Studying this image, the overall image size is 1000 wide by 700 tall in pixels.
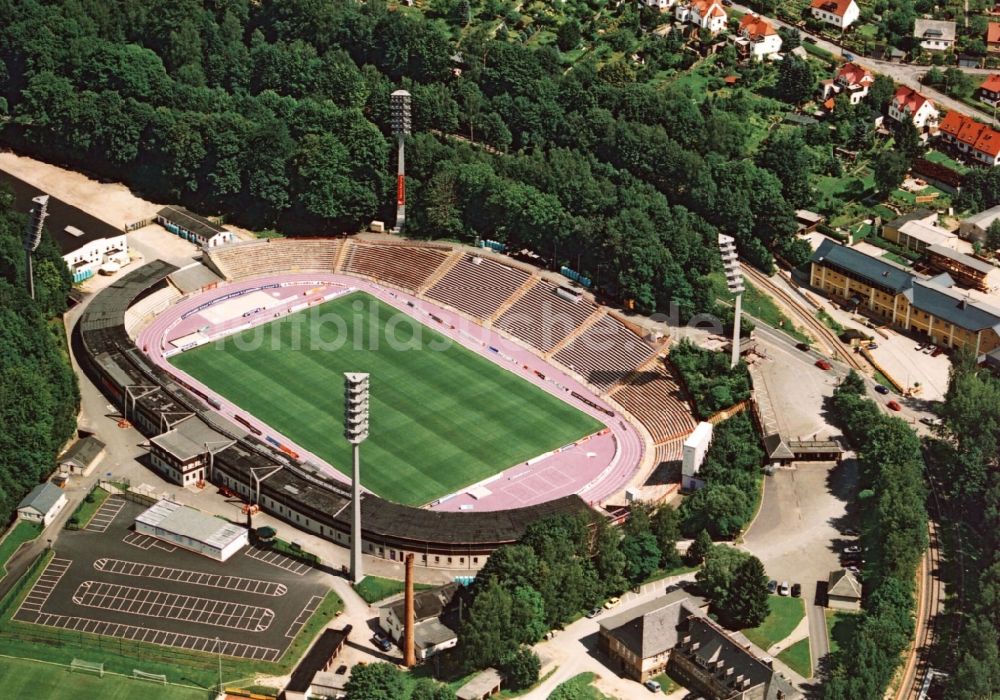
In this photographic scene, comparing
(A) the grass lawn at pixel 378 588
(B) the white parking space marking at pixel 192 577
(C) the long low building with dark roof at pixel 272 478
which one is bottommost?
(B) the white parking space marking at pixel 192 577

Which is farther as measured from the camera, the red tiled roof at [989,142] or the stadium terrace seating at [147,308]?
the red tiled roof at [989,142]

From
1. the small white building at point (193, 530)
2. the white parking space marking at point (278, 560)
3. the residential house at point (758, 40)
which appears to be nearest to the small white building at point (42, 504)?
the small white building at point (193, 530)

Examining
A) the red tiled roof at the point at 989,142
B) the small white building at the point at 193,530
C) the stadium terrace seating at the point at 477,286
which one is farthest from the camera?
the red tiled roof at the point at 989,142

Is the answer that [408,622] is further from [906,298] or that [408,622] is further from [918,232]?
[918,232]

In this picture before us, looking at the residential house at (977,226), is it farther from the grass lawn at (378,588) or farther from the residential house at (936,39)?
the grass lawn at (378,588)

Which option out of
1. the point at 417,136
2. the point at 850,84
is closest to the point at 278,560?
the point at 417,136

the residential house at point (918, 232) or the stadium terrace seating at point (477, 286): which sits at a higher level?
the residential house at point (918, 232)

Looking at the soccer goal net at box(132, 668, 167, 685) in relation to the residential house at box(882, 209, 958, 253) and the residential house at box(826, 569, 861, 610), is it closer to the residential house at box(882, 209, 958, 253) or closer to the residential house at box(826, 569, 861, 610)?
the residential house at box(826, 569, 861, 610)
